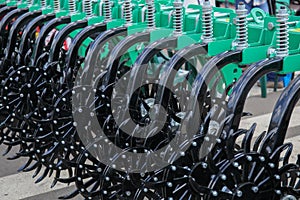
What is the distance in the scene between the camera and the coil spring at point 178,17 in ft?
5.92

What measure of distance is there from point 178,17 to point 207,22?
13cm

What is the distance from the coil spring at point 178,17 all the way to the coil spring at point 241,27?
244mm

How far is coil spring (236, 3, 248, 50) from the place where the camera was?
160 cm

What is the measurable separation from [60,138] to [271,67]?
0.78 meters

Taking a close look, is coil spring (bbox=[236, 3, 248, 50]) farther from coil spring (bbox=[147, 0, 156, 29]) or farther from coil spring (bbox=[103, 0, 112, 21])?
coil spring (bbox=[103, 0, 112, 21])

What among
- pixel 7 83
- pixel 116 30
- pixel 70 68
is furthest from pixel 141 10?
pixel 7 83

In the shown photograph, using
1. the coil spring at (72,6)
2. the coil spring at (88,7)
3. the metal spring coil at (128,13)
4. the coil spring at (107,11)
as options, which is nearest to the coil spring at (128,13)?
the metal spring coil at (128,13)

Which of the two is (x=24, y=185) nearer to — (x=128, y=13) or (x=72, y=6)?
(x=72, y=6)

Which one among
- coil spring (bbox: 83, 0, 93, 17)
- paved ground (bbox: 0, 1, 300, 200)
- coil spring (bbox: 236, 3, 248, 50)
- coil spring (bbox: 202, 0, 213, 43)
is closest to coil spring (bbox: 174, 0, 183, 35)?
coil spring (bbox: 202, 0, 213, 43)

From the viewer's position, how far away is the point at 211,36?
1.75 meters

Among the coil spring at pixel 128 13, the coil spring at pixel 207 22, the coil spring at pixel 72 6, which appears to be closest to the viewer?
the coil spring at pixel 207 22

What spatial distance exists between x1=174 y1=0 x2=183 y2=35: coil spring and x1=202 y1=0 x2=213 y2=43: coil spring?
0.34 ft

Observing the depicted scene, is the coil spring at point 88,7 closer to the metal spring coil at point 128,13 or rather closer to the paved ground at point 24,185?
the metal spring coil at point 128,13

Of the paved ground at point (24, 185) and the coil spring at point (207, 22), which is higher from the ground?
the coil spring at point (207, 22)
